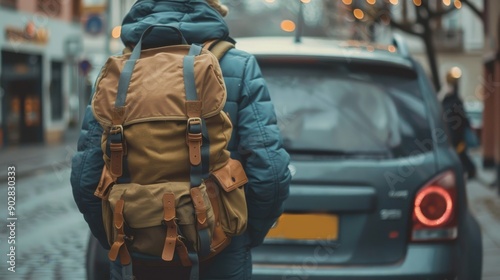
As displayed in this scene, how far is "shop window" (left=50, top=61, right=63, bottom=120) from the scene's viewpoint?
32.9m

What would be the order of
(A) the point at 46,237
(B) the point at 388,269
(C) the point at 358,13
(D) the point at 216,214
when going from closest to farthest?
(D) the point at 216,214
(B) the point at 388,269
(A) the point at 46,237
(C) the point at 358,13

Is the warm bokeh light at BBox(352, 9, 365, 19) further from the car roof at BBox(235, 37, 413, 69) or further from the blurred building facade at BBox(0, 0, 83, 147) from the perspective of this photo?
the car roof at BBox(235, 37, 413, 69)

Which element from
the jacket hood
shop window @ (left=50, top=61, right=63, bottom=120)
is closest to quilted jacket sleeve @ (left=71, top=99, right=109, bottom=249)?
the jacket hood

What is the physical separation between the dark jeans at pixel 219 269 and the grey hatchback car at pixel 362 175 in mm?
960

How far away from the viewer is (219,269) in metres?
2.92

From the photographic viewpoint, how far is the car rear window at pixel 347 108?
162 inches

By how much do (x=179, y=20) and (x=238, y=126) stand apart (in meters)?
0.38

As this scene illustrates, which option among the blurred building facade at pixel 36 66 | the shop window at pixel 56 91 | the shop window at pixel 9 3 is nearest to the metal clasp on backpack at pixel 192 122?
the blurred building facade at pixel 36 66

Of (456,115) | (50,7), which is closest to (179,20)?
(456,115)

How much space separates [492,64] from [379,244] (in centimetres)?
1477

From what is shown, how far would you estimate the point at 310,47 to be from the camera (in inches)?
173

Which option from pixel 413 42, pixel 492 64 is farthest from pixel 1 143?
pixel 413 42

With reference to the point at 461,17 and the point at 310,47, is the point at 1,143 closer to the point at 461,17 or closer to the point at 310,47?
the point at 310,47

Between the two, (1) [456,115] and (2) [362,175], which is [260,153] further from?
(1) [456,115]
